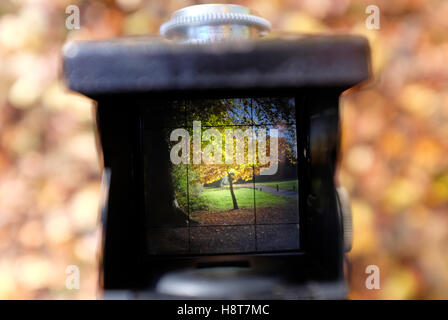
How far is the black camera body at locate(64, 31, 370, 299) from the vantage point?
41cm

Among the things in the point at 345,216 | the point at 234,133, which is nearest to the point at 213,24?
the point at 234,133

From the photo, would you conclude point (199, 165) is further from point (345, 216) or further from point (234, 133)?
point (345, 216)

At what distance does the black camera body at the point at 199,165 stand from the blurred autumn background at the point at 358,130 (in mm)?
236

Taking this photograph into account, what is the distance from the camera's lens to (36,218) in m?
0.80

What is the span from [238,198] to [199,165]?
9 centimetres

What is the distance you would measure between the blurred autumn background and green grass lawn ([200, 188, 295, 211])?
23 cm

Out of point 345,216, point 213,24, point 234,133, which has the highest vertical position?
point 213,24

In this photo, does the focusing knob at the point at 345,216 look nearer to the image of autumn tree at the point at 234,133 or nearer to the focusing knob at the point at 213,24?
the image of autumn tree at the point at 234,133

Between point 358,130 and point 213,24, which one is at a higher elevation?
point 213,24

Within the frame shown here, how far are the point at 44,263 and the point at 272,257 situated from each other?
0.53m

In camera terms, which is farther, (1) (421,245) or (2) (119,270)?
(1) (421,245)

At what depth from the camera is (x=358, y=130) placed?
76 cm

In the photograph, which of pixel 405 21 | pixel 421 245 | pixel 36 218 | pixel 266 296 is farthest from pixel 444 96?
Result: pixel 36 218
